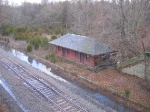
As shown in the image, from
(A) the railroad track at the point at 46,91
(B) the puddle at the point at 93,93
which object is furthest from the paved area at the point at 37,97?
(B) the puddle at the point at 93,93

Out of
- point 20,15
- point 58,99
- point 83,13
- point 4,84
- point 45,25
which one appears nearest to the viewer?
point 58,99

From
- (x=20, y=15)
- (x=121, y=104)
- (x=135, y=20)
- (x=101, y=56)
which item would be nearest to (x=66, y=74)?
(x=101, y=56)

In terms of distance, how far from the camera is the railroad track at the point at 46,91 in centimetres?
1584

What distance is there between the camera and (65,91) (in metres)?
19.2

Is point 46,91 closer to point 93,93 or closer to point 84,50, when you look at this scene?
point 93,93

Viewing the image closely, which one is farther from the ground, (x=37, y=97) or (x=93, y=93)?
(x=37, y=97)

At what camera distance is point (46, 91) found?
19016mm

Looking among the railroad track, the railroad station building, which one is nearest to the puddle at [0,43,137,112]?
the railroad track

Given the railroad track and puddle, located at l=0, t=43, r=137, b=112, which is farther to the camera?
puddle, located at l=0, t=43, r=137, b=112

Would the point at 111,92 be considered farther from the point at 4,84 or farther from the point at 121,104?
the point at 4,84

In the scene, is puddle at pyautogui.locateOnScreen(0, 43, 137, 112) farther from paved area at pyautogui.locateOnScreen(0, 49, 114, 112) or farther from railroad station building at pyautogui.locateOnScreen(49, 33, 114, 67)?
railroad station building at pyautogui.locateOnScreen(49, 33, 114, 67)

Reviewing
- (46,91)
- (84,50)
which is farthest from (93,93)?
(84,50)

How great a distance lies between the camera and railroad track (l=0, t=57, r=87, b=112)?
15.8 meters

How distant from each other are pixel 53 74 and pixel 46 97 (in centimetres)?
783
